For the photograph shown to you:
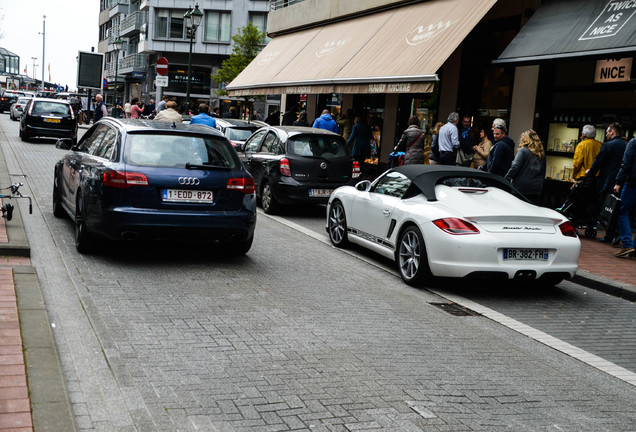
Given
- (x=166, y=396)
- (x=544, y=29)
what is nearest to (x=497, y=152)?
(x=544, y=29)

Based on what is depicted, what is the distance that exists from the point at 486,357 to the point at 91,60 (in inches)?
1108

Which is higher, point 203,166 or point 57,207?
point 203,166

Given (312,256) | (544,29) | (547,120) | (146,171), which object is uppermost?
(544,29)

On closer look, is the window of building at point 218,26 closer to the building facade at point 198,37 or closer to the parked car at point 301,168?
the building facade at point 198,37

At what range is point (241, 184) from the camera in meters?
8.31

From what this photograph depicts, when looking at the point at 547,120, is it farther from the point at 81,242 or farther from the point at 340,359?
the point at 340,359

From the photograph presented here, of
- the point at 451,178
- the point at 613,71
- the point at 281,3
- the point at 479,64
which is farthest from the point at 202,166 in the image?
the point at 281,3

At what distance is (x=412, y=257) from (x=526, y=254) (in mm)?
1217

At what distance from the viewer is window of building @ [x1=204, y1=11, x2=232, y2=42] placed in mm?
58781

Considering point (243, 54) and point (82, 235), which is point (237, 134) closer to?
point (82, 235)

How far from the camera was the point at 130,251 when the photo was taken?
28.5ft

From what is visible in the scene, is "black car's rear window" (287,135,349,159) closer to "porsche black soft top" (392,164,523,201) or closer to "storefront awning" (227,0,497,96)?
"storefront awning" (227,0,497,96)

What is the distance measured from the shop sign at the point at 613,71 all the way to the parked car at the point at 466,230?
5.81 m

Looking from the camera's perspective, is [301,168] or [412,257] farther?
[301,168]
